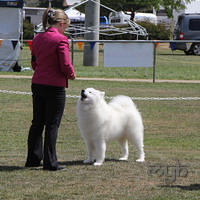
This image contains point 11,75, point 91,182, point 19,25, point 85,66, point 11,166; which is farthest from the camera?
Result: point 85,66

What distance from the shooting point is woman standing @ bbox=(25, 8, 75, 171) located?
19.6 ft

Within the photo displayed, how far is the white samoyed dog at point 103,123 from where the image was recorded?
248 inches

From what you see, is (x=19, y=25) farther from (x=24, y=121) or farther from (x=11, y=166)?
(x=11, y=166)

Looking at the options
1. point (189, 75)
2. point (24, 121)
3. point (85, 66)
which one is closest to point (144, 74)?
point (189, 75)

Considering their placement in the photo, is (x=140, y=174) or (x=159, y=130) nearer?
(x=140, y=174)

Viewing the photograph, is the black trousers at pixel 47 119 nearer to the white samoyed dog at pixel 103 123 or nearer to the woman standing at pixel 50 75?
the woman standing at pixel 50 75

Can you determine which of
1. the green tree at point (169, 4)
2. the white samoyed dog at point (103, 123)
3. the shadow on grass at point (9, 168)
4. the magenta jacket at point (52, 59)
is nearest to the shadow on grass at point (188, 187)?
the white samoyed dog at point (103, 123)

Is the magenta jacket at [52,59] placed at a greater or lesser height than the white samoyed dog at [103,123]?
greater

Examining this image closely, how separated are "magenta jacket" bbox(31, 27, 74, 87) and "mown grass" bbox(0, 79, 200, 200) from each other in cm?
115

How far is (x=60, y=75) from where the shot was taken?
6082 mm

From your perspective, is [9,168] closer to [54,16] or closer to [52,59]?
[52,59]

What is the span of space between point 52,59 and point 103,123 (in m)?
1.11

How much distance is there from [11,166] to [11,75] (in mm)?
13663

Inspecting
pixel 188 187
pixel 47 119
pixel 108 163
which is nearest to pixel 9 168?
pixel 47 119
